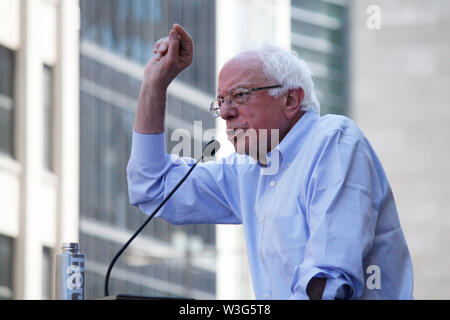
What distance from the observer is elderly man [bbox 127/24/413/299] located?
2725 mm

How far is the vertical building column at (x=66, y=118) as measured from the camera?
18.2m

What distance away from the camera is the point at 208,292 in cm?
3134

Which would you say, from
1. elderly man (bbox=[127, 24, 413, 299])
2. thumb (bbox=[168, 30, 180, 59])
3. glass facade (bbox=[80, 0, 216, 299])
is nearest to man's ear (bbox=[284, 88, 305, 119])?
elderly man (bbox=[127, 24, 413, 299])

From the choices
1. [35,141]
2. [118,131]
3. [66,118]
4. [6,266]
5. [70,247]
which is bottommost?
[70,247]

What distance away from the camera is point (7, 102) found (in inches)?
651

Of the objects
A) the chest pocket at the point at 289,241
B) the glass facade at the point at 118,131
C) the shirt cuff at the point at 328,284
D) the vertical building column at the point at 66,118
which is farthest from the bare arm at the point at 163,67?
the glass facade at the point at 118,131

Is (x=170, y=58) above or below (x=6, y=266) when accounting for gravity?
above

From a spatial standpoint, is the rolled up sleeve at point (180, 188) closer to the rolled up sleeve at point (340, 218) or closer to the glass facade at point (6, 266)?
the rolled up sleeve at point (340, 218)

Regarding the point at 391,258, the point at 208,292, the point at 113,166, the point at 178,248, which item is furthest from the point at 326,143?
the point at 208,292

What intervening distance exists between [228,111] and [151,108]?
317 millimetres

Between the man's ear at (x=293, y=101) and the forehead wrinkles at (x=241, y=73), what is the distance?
103 mm

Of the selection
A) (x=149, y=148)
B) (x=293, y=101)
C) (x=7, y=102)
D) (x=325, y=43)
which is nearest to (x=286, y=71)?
(x=293, y=101)

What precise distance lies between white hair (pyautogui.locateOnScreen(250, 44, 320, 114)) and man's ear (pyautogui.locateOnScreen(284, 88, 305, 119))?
0.01 m

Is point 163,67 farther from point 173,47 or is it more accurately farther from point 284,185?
A: point 284,185
